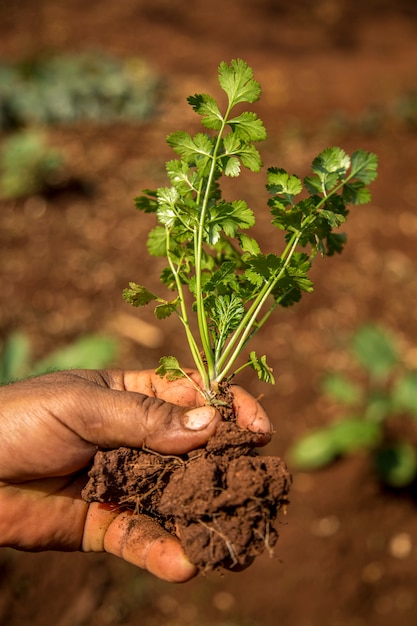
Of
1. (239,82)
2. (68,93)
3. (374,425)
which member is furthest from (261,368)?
(68,93)

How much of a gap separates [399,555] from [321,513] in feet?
1.85

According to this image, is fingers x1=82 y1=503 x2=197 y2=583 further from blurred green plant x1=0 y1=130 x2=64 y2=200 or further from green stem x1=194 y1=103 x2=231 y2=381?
blurred green plant x1=0 y1=130 x2=64 y2=200

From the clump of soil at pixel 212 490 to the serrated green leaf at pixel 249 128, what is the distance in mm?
1006

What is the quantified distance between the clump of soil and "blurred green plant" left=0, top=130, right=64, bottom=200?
490 cm

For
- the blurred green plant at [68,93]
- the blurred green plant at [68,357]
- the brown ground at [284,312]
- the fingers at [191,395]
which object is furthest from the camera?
the blurred green plant at [68,93]

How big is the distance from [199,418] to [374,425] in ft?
8.70

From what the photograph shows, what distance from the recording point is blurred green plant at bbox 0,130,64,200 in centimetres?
654

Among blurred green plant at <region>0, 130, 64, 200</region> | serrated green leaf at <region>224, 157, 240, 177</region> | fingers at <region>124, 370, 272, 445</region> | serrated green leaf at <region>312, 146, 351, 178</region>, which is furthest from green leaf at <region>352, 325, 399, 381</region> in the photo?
blurred green plant at <region>0, 130, 64, 200</region>

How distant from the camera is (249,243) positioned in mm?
2238

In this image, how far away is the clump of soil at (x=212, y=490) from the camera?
2199 mm

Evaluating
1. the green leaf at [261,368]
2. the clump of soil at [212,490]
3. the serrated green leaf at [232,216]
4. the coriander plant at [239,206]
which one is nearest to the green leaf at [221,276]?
the coriander plant at [239,206]

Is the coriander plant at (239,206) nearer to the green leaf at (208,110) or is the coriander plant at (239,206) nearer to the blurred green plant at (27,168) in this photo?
the green leaf at (208,110)

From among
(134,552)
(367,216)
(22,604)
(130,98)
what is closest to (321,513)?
(22,604)

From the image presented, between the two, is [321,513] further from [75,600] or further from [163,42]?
[163,42]
